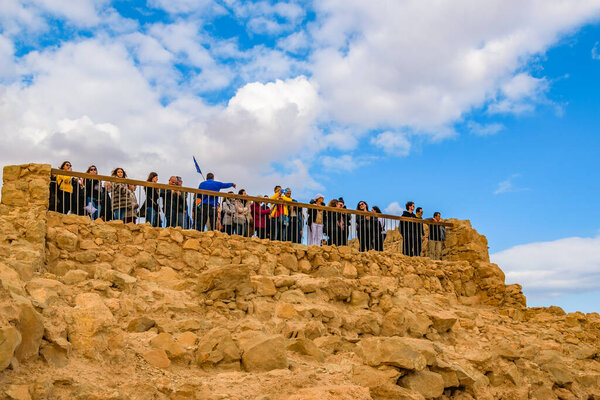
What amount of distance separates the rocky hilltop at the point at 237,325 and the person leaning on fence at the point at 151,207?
1.36 feet

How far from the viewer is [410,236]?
49.1ft

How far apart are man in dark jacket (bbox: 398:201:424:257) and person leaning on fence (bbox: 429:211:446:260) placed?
58cm

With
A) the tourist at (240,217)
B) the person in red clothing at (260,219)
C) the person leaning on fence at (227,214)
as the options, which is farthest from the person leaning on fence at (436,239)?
the person leaning on fence at (227,214)

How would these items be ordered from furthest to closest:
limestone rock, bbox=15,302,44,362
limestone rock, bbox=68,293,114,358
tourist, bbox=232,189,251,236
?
tourist, bbox=232,189,251,236 < limestone rock, bbox=68,293,114,358 < limestone rock, bbox=15,302,44,362

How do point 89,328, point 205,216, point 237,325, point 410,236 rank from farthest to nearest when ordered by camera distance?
point 410,236 → point 205,216 → point 237,325 → point 89,328

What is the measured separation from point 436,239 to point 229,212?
6.21m

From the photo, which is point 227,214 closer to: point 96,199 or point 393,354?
point 96,199

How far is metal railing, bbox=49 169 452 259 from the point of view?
1092 cm

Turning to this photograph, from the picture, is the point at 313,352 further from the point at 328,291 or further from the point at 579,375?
the point at 579,375

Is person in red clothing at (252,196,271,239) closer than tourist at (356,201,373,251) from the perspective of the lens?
Yes

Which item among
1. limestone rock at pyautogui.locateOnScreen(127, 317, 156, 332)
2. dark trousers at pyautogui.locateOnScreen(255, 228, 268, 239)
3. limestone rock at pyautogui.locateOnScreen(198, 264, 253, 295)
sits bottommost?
limestone rock at pyautogui.locateOnScreen(127, 317, 156, 332)

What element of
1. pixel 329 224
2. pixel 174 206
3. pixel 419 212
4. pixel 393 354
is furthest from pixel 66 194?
pixel 419 212

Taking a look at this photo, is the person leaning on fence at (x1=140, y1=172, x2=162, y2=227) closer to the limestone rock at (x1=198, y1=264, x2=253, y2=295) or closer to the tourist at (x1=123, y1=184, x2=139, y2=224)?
the tourist at (x1=123, y1=184, x2=139, y2=224)

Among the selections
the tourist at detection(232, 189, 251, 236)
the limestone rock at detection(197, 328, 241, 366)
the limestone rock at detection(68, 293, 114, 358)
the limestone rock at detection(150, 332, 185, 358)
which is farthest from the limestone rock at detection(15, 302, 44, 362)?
the tourist at detection(232, 189, 251, 236)
